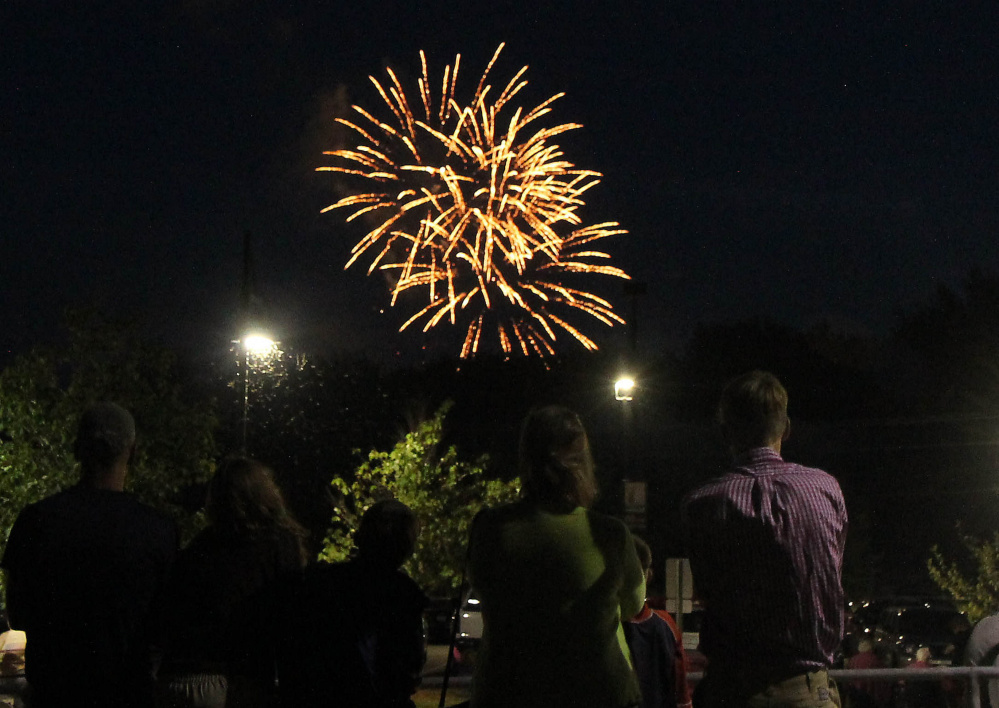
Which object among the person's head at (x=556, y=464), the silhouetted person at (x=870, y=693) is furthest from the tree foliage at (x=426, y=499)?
the person's head at (x=556, y=464)

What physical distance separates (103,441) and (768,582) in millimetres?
2231

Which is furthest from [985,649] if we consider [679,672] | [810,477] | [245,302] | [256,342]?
[245,302]

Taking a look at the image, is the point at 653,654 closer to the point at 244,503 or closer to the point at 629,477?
the point at 244,503

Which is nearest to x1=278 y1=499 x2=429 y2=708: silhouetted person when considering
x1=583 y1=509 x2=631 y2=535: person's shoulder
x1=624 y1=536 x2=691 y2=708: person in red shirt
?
x1=583 y1=509 x2=631 y2=535: person's shoulder

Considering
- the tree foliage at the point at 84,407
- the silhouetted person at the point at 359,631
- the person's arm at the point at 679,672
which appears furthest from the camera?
the tree foliage at the point at 84,407

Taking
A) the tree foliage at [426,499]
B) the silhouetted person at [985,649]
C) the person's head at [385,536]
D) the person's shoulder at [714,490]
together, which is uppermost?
the tree foliage at [426,499]

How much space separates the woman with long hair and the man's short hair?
18.3 inches

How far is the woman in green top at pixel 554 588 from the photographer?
3.81 metres

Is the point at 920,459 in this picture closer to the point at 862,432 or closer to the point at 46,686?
the point at 862,432

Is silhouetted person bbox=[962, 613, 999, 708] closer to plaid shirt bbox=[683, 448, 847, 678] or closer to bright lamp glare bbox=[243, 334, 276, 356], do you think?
plaid shirt bbox=[683, 448, 847, 678]


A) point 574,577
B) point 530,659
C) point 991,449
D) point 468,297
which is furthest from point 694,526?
point 991,449

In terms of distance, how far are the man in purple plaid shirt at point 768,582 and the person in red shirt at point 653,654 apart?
1511mm

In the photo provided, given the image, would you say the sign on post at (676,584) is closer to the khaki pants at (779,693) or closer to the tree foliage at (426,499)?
the tree foliage at (426,499)

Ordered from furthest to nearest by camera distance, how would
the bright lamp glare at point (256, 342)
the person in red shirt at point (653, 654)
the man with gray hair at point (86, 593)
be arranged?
the bright lamp glare at point (256, 342) < the person in red shirt at point (653, 654) < the man with gray hair at point (86, 593)
